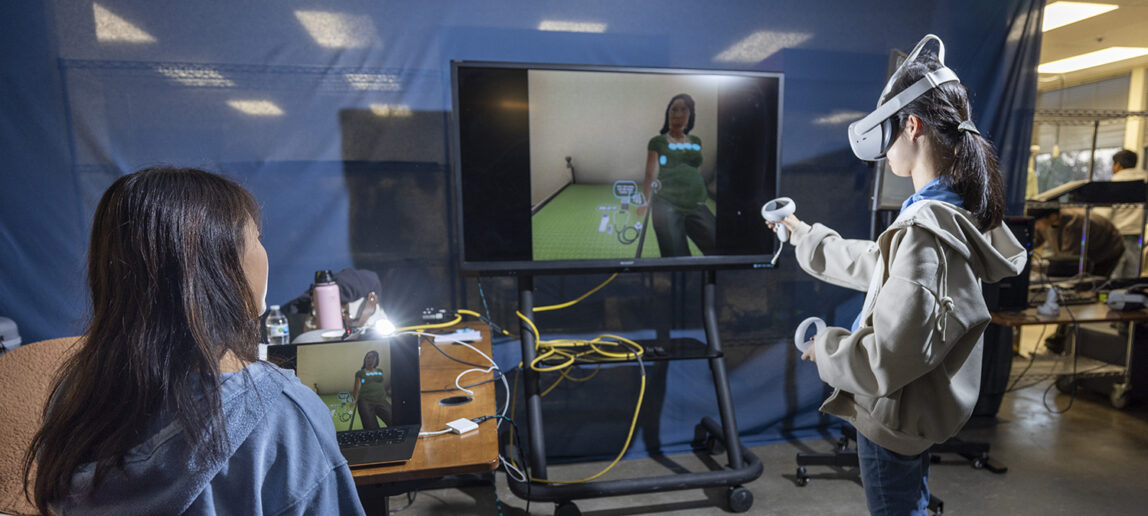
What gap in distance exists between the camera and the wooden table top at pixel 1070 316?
104 inches

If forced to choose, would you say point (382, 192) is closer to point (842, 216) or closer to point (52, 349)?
point (52, 349)

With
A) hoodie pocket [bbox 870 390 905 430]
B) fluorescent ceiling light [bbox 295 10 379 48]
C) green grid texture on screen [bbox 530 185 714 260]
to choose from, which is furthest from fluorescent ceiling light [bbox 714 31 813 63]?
hoodie pocket [bbox 870 390 905 430]

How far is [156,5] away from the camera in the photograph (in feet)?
7.14

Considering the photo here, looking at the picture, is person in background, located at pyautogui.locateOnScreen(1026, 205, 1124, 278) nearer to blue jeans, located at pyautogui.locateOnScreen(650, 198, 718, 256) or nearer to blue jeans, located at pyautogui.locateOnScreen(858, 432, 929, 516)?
blue jeans, located at pyautogui.locateOnScreen(650, 198, 718, 256)

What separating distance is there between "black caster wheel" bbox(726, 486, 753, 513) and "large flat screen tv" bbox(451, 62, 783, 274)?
3.11ft

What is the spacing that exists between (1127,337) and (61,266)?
5.85m

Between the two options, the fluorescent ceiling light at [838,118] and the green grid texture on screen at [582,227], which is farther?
the fluorescent ceiling light at [838,118]

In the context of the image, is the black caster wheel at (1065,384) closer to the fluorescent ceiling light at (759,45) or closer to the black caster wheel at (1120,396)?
the black caster wheel at (1120,396)

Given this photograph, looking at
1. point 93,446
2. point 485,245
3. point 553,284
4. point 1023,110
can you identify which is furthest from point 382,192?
point 1023,110

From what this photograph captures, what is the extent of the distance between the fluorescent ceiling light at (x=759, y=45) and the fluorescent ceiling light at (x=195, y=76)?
→ 86.0 inches

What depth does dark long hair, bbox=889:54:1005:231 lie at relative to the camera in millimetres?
1285

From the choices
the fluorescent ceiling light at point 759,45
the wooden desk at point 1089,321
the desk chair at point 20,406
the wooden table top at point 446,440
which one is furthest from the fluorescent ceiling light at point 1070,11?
the desk chair at point 20,406

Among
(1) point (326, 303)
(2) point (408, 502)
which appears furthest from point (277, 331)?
(2) point (408, 502)

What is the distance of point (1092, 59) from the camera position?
6434 millimetres
